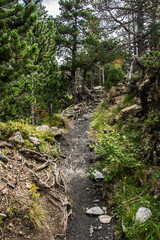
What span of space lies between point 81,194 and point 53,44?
9075 millimetres

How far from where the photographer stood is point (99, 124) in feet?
31.9

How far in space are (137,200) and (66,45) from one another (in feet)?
52.4

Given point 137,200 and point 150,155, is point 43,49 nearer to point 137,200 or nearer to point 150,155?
point 150,155

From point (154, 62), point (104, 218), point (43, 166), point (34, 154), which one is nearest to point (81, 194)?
point (104, 218)

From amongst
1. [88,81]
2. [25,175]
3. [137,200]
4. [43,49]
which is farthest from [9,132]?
[88,81]

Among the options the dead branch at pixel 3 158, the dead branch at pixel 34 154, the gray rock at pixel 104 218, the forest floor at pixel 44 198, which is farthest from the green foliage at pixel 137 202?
the dead branch at pixel 3 158

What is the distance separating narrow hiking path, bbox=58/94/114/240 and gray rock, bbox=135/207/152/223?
2.47 feet

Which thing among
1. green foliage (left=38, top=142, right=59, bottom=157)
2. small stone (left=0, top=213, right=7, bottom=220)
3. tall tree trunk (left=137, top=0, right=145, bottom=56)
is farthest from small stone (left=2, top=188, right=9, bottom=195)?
tall tree trunk (left=137, top=0, right=145, bottom=56)

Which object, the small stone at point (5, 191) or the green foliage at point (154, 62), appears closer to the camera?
the small stone at point (5, 191)

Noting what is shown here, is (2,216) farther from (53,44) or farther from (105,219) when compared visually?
(53,44)

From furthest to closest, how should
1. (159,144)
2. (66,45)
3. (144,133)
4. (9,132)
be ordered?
1. (66,45)
2. (9,132)
3. (144,133)
4. (159,144)

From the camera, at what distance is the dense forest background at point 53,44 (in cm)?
437

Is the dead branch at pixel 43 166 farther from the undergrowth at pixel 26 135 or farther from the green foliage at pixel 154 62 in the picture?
the green foliage at pixel 154 62

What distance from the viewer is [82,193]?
4.90m
